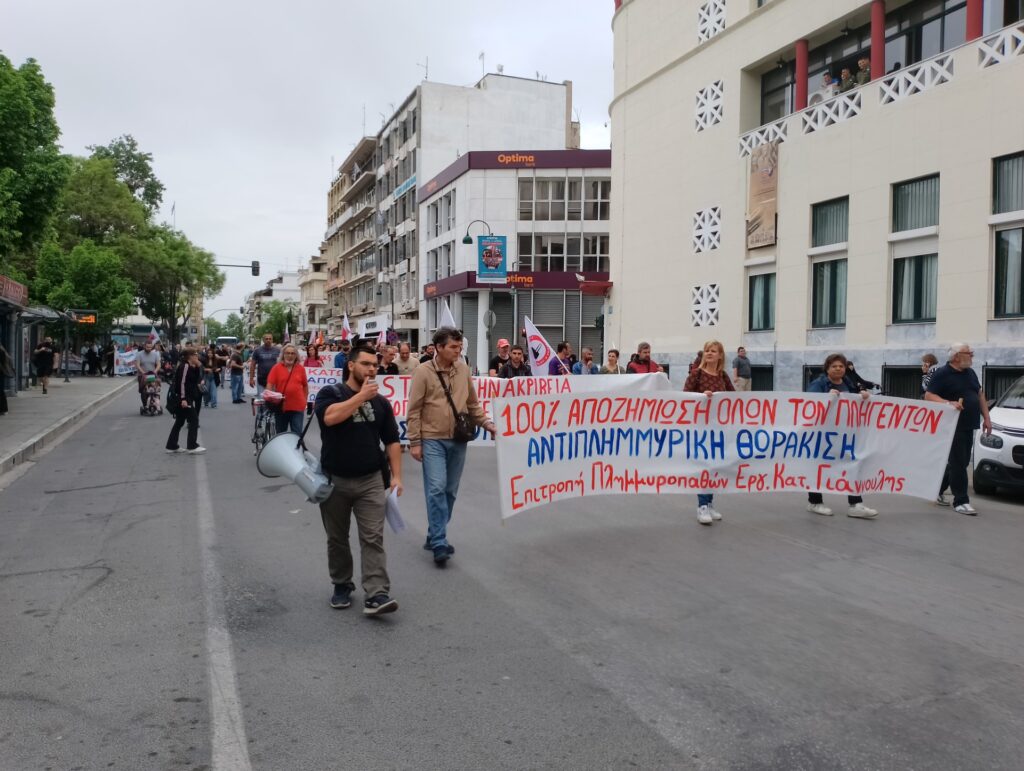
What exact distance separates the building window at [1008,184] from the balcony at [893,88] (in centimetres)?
188

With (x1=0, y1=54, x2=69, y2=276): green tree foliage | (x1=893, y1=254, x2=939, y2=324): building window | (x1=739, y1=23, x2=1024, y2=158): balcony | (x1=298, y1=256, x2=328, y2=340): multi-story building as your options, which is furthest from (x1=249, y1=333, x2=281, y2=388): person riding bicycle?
(x1=298, y1=256, x2=328, y2=340): multi-story building

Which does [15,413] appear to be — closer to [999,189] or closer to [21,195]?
[21,195]

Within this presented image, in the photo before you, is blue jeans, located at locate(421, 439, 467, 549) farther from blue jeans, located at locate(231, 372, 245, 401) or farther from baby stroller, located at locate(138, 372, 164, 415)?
blue jeans, located at locate(231, 372, 245, 401)

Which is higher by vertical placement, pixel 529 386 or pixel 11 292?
pixel 11 292

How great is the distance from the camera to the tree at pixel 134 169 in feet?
222

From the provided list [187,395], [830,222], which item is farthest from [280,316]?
[187,395]

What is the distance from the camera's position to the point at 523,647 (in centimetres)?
491

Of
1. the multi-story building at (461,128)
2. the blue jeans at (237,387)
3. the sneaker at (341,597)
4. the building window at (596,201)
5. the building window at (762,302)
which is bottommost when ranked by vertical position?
the sneaker at (341,597)

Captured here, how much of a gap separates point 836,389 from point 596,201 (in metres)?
38.7

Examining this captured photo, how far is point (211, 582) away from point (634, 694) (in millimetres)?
3393

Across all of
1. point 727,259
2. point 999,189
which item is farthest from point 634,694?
point 727,259

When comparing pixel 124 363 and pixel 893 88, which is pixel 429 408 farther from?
pixel 124 363

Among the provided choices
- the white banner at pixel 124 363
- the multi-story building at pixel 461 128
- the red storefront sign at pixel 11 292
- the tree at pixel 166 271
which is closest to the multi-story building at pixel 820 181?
the red storefront sign at pixel 11 292

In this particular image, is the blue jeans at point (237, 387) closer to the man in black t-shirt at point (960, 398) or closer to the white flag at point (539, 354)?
the white flag at point (539, 354)
